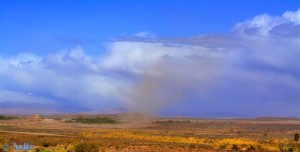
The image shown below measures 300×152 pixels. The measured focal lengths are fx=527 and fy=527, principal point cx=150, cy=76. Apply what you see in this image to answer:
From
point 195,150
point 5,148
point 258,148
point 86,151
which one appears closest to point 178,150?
point 195,150

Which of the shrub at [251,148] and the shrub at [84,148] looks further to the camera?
the shrub at [251,148]

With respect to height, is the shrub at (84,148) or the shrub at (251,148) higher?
the shrub at (84,148)

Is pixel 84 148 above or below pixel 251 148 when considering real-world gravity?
above

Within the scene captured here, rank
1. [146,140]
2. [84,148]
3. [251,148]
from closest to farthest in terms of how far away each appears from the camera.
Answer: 1. [84,148]
2. [251,148]
3. [146,140]

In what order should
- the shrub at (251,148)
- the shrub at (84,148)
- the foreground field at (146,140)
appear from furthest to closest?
1. the shrub at (251,148)
2. the foreground field at (146,140)
3. the shrub at (84,148)

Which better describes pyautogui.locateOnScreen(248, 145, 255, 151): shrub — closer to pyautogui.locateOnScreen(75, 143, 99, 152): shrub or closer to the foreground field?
the foreground field

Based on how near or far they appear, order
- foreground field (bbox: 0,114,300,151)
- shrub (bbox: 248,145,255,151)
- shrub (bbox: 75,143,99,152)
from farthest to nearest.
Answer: shrub (bbox: 248,145,255,151)
foreground field (bbox: 0,114,300,151)
shrub (bbox: 75,143,99,152)

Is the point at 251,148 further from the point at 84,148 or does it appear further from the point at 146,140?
the point at 84,148

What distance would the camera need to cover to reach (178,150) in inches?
2079

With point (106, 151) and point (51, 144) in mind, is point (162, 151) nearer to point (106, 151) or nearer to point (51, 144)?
point (106, 151)

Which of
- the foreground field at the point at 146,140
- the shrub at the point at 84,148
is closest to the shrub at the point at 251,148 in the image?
the foreground field at the point at 146,140

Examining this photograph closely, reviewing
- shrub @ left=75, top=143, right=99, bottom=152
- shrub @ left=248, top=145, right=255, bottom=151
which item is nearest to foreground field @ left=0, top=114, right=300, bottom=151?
shrub @ left=248, top=145, right=255, bottom=151

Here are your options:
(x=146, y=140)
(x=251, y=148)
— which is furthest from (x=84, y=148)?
(x=146, y=140)

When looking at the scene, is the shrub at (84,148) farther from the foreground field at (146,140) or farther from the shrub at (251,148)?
the shrub at (251,148)
